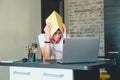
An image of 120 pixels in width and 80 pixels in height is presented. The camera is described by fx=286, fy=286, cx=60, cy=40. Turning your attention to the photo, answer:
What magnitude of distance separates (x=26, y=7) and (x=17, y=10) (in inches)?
9.2

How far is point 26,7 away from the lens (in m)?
6.94

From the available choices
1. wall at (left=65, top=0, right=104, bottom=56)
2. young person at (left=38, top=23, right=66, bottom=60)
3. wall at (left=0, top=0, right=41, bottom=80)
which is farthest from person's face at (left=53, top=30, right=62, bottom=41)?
wall at (left=0, top=0, right=41, bottom=80)

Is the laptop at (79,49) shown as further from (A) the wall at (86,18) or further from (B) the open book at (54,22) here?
(A) the wall at (86,18)

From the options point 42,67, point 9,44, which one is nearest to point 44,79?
point 42,67

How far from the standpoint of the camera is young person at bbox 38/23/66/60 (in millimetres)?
3300

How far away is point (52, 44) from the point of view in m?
3.38

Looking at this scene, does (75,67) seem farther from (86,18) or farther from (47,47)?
(86,18)

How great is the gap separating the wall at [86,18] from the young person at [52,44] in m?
3.06

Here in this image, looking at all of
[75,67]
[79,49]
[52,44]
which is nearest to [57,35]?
[52,44]

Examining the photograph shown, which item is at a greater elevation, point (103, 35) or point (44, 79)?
point (103, 35)

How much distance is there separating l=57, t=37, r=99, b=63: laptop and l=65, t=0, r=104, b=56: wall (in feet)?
11.8

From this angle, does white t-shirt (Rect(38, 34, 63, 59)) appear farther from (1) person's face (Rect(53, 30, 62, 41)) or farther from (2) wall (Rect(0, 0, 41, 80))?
(2) wall (Rect(0, 0, 41, 80))

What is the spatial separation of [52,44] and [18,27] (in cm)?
369

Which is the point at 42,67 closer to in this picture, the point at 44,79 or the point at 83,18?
the point at 44,79
